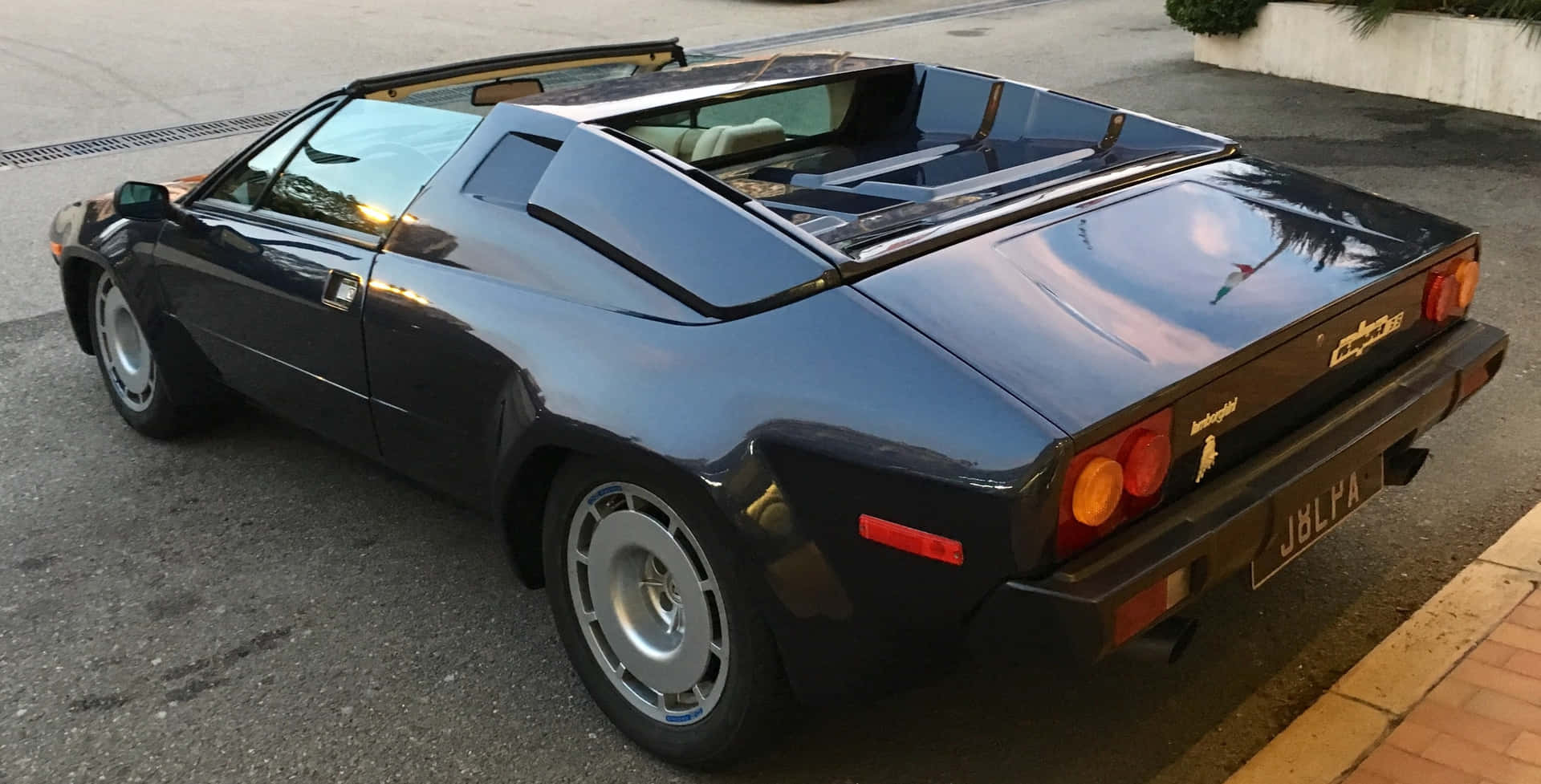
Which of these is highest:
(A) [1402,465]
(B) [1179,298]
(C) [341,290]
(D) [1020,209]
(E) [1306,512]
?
(D) [1020,209]

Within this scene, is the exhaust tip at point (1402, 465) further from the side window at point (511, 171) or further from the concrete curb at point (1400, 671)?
the side window at point (511, 171)

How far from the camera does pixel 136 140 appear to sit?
9.87 metres

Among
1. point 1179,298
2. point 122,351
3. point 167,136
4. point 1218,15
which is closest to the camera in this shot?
point 1179,298

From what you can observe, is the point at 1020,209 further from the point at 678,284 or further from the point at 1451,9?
the point at 1451,9

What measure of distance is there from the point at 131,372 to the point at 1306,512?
12.7 feet

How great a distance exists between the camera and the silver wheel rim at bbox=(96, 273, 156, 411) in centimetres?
454

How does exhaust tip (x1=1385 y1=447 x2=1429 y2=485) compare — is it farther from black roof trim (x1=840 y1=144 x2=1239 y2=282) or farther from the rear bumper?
black roof trim (x1=840 y1=144 x2=1239 y2=282)


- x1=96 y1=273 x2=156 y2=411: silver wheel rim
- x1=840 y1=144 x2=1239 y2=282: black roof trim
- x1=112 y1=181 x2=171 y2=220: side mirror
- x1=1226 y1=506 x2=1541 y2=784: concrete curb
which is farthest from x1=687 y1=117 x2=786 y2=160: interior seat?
x1=96 y1=273 x2=156 y2=411: silver wheel rim

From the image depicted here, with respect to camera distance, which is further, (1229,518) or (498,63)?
(498,63)

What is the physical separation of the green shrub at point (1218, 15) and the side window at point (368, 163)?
9070 millimetres

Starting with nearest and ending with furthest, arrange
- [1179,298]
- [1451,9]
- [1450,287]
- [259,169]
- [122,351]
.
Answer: [1179,298]
[1450,287]
[259,169]
[122,351]
[1451,9]

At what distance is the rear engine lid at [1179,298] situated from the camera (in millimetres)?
2320

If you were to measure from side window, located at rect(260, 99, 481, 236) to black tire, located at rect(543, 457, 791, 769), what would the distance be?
0.97 meters

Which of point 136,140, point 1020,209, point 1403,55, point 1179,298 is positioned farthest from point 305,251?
point 1403,55
